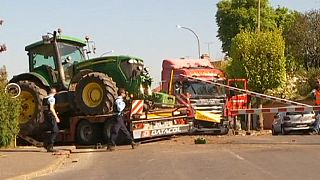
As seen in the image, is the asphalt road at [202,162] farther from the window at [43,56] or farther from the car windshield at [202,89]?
the car windshield at [202,89]

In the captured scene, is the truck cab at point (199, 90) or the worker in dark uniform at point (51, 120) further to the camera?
the truck cab at point (199, 90)

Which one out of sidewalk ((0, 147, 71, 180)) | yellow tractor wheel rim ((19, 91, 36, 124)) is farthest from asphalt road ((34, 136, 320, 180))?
yellow tractor wheel rim ((19, 91, 36, 124))

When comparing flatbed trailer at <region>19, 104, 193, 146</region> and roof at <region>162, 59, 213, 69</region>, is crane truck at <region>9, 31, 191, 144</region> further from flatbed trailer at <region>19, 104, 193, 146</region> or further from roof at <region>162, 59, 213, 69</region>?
roof at <region>162, 59, 213, 69</region>

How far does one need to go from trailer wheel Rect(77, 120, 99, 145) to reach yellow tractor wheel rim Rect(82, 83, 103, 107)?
760 mm

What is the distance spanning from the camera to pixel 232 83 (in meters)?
27.5

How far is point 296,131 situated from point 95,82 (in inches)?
453

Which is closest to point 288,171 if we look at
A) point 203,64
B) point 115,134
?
point 115,134

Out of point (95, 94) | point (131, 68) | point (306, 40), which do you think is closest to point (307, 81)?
point (306, 40)

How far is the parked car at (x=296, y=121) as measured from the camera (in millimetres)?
25969

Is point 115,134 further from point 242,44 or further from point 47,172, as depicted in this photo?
point 242,44

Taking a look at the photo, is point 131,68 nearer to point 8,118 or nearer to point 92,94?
point 92,94

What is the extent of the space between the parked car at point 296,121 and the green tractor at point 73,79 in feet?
29.4

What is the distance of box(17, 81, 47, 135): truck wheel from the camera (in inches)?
760

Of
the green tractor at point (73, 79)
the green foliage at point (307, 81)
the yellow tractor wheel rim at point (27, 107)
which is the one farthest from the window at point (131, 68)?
the green foliage at point (307, 81)
